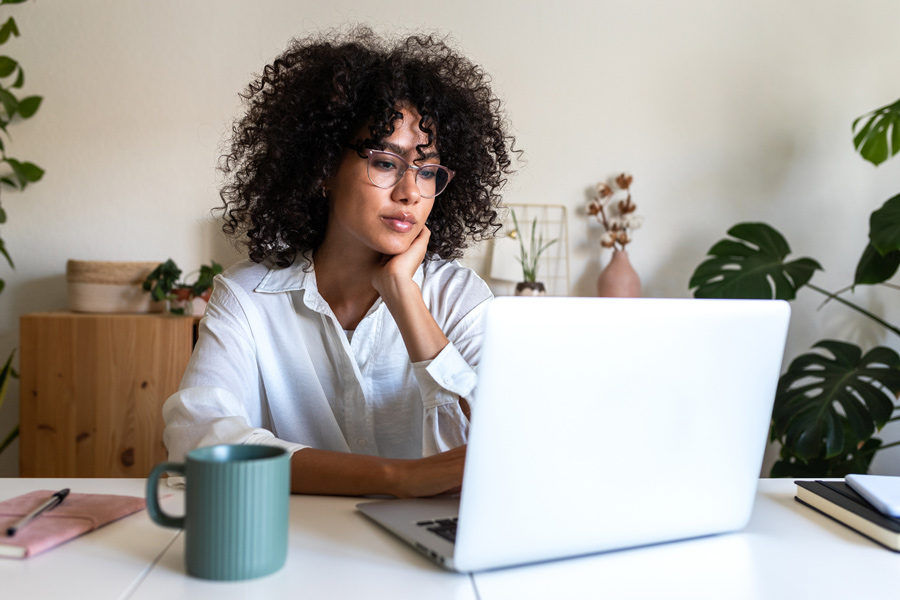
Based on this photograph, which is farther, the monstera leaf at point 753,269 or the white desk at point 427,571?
the monstera leaf at point 753,269

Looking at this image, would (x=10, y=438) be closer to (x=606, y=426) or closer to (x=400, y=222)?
(x=400, y=222)

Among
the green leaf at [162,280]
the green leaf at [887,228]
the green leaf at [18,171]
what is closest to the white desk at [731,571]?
the green leaf at [887,228]

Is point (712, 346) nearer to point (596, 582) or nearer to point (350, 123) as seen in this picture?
point (596, 582)

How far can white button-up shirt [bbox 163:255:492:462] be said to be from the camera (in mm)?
1279

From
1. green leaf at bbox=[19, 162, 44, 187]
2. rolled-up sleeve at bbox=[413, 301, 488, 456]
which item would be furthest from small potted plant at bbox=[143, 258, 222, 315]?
rolled-up sleeve at bbox=[413, 301, 488, 456]

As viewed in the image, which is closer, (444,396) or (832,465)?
(444,396)

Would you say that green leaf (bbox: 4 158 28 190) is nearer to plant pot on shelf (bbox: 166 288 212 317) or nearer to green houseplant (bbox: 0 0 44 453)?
green houseplant (bbox: 0 0 44 453)

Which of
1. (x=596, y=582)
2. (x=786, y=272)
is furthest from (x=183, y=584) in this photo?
(x=786, y=272)

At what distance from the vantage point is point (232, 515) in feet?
1.99

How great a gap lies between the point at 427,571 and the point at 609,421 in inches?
8.2

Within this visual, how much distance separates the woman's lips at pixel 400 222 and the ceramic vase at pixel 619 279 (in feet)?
5.52

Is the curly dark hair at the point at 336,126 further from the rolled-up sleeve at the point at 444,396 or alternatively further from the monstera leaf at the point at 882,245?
the monstera leaf at the point at 882,245

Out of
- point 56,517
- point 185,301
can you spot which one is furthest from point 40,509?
point 185,301

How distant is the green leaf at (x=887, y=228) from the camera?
90.4 inches
